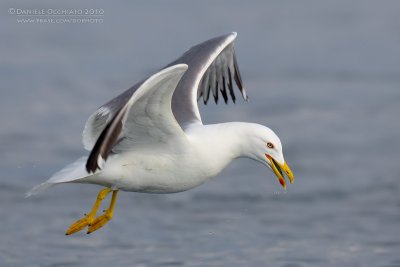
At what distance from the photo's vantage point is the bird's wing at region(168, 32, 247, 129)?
48.0ft

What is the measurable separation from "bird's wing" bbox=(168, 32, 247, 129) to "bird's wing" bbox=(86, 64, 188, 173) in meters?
0.68

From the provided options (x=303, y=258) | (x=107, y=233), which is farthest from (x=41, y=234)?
(x=303, y=258)

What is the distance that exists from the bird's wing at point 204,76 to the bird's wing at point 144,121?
0.68 meters

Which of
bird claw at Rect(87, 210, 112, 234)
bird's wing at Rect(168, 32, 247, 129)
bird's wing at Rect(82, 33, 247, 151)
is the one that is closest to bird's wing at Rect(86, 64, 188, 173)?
bird's wing at Rect(82, 33, 247, 151)

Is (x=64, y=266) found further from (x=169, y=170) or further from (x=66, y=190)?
(x=169, y=170)

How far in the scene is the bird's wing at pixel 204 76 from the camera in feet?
48.0

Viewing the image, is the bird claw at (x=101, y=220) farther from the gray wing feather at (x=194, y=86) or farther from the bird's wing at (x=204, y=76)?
the bird's wing at (x=204, y=76)

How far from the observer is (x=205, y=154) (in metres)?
13.6

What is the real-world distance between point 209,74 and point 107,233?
3488mm

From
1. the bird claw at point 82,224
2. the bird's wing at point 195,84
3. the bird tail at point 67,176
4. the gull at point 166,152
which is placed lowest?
the bird claw at point 82,224

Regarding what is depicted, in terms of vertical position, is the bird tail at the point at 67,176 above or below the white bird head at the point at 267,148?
below

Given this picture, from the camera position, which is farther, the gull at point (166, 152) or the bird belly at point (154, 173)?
the bird belly at point (154, 173)

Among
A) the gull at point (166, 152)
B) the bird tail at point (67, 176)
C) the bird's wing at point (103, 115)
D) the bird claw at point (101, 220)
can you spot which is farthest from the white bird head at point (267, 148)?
the bird claw at point (101, 220)

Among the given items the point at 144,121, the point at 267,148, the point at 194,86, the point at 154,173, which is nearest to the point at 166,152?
the point at 154,173
